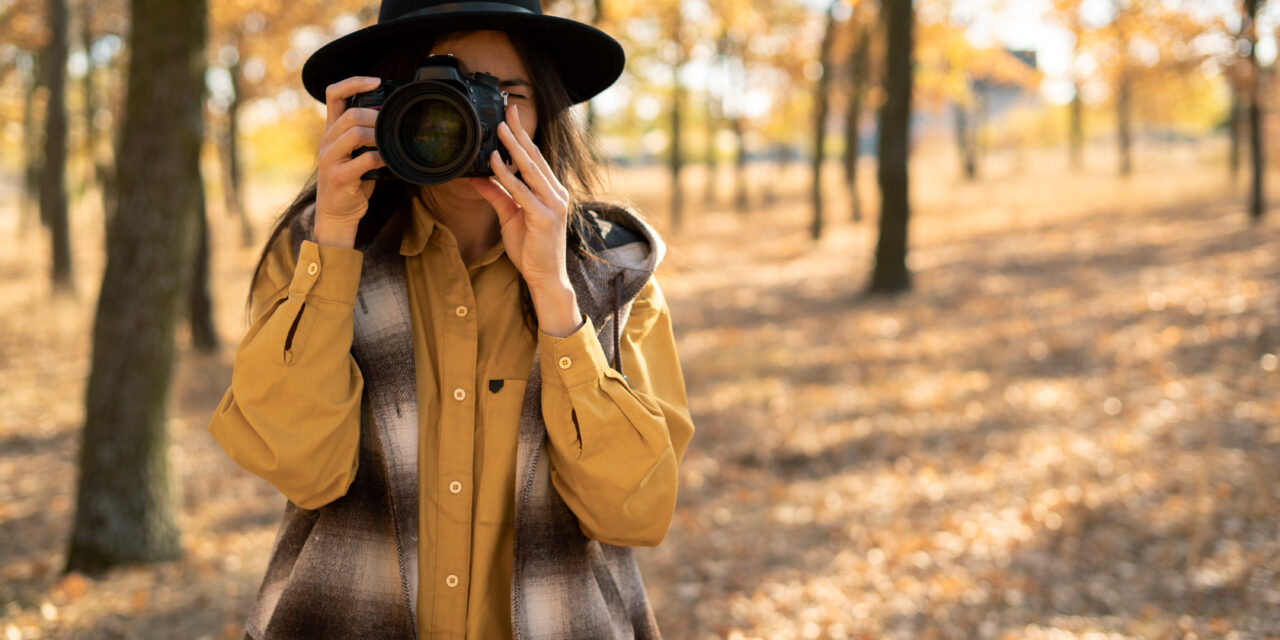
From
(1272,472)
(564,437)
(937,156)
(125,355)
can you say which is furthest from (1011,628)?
(937,156)

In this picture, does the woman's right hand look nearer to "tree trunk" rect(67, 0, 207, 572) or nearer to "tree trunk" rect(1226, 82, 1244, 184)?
"tree trunk" rect(67, 0, 207, 572)

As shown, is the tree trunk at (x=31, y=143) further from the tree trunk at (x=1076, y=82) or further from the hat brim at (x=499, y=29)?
the tree trunk at (x=1076, y=82)

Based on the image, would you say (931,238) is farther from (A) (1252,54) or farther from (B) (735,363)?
(B) (735,363)

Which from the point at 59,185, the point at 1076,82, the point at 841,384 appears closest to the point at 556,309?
the point at 841,384

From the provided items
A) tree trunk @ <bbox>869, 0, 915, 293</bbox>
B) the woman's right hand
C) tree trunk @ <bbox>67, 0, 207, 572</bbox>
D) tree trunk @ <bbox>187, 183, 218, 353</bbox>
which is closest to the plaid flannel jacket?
the woman's right hand

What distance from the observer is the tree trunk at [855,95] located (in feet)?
50.7

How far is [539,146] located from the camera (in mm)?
1647

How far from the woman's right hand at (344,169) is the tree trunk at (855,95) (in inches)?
593

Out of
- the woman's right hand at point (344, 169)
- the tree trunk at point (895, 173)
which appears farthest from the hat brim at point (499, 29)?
the tree trunk at point (895, 173)

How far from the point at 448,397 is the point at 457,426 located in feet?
0.17

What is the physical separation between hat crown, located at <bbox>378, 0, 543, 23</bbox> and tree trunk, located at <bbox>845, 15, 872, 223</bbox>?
1488 centimetres

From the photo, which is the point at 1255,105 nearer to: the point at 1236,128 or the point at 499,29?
the point at 1236,128

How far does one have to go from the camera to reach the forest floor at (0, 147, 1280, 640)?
374 centimetres

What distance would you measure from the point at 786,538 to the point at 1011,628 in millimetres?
1214
